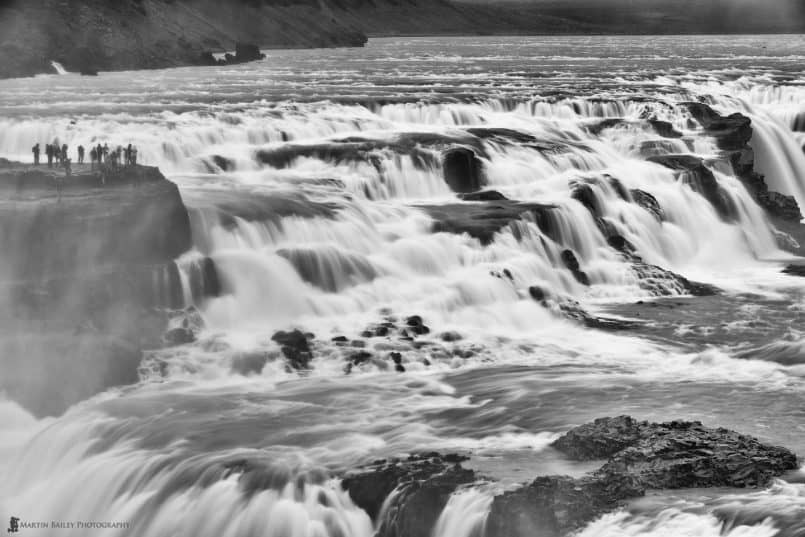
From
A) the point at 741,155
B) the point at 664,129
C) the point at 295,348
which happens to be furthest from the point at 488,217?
the point at 664,129

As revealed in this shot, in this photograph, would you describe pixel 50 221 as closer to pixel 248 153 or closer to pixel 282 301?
pixel 282 301

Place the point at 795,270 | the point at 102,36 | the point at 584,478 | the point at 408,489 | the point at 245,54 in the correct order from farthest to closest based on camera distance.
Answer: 1. the point at 245,54
2. the point at 102,36
3. the point at 795,270
4. the point at 408,489
5. the point at 584,478

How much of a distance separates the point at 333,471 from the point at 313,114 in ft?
68.1

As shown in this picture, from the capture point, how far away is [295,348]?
1867 cm

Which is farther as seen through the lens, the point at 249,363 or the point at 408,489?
the point at 249,363

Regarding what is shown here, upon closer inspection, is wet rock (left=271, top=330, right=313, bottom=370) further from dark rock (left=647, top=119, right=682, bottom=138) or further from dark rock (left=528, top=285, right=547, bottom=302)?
dark rock (left=647, top=119, right=682, bottom=138)

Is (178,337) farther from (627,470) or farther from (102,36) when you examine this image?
(102,36)

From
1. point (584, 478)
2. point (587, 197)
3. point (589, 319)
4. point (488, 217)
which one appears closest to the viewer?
point (584, 478)

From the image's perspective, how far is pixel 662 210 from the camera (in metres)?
28.7

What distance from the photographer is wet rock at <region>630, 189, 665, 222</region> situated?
1110 inches

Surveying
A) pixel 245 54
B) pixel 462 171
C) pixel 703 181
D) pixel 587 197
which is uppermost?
Result: pixel 245 54

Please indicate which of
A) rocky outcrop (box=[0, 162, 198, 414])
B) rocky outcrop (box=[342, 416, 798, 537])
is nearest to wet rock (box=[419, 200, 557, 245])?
rocky outcrop (box=[0, 162, 198, 414])

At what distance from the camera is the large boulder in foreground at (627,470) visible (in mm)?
12289

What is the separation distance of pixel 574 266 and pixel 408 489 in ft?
37.9
